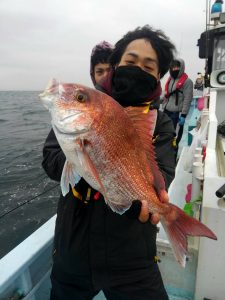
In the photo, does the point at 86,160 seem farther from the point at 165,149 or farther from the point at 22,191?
the point at 22,191

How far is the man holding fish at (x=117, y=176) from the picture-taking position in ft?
4.57

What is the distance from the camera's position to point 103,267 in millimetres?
1800

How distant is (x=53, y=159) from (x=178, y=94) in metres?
7.04

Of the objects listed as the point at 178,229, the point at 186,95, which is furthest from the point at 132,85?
the point at 186,95

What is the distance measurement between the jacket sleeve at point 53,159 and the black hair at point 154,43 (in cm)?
80

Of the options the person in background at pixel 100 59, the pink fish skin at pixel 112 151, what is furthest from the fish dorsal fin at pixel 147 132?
the person in background at pixel 100 59

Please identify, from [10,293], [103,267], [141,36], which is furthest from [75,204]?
[141,36]

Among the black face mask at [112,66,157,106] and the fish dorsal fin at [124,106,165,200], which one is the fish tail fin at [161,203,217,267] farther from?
the black face mask at [112,66,157,106]

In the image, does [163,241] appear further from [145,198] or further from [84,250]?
[145,198]

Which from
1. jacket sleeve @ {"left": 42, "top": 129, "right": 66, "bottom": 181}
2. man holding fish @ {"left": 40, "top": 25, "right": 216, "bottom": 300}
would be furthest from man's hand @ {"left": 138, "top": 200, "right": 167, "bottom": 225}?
jacket sleeve @ {"left": 42, "top": 129, "right": 66, "bottom": 181}

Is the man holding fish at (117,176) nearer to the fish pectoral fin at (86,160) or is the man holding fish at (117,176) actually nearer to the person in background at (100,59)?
the fish pectoral fin at (86,160)

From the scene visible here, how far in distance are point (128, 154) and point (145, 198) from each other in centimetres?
26

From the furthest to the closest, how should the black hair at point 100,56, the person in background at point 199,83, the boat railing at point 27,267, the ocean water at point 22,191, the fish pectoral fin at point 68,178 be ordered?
the person in background at point 199,83 < the ocean water at point 22,191 < the black hair at point 100,56 < the boat railing at point 27,267 < the fish pectoral fin at point 68,178

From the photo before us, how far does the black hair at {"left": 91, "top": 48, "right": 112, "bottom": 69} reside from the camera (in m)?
3.20
